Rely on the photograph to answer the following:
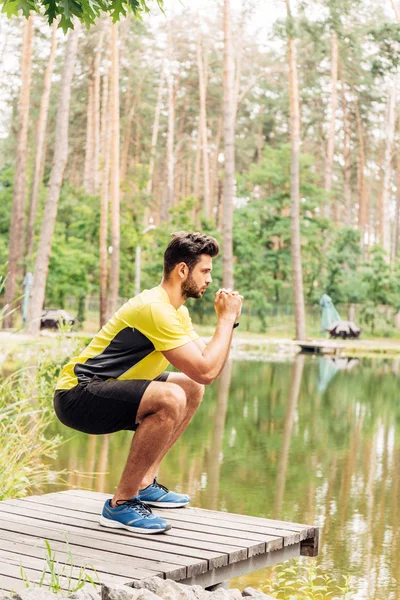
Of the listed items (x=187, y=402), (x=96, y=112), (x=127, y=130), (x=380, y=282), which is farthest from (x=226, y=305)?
Result: (x=127, y=130)

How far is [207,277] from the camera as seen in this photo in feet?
15.0

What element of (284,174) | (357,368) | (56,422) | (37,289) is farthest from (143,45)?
(56,422)

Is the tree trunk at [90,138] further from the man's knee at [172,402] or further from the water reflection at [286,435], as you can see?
the man's knee at [172,402]

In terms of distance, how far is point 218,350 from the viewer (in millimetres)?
4406

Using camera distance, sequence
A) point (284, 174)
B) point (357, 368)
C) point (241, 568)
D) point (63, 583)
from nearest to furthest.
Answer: point (63, 583) < point (241, 568) < point (357, 368) < point (284, 174)

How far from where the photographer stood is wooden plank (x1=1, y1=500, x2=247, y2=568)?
402 centimetres

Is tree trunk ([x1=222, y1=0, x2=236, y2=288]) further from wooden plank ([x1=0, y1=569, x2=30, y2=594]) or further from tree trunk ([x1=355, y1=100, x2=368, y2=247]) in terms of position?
wooden plank ([x1=0, y1=569, x2=30, y2=594])

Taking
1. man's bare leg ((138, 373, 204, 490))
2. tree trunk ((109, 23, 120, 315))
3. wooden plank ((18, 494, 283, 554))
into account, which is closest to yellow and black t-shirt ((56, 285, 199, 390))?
man's bare leg ((138, 373, 204, 490))

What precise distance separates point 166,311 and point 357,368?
1896 cm

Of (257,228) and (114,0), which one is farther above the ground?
(257,228)

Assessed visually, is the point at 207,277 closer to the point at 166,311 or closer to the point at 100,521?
the point at 166,311

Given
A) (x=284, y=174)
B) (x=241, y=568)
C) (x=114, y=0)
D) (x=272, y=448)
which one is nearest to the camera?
(x=241, y=568)

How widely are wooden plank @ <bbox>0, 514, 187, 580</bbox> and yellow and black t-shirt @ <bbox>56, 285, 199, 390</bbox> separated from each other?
0.61 meters

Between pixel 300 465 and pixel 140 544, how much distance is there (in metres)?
5.95
